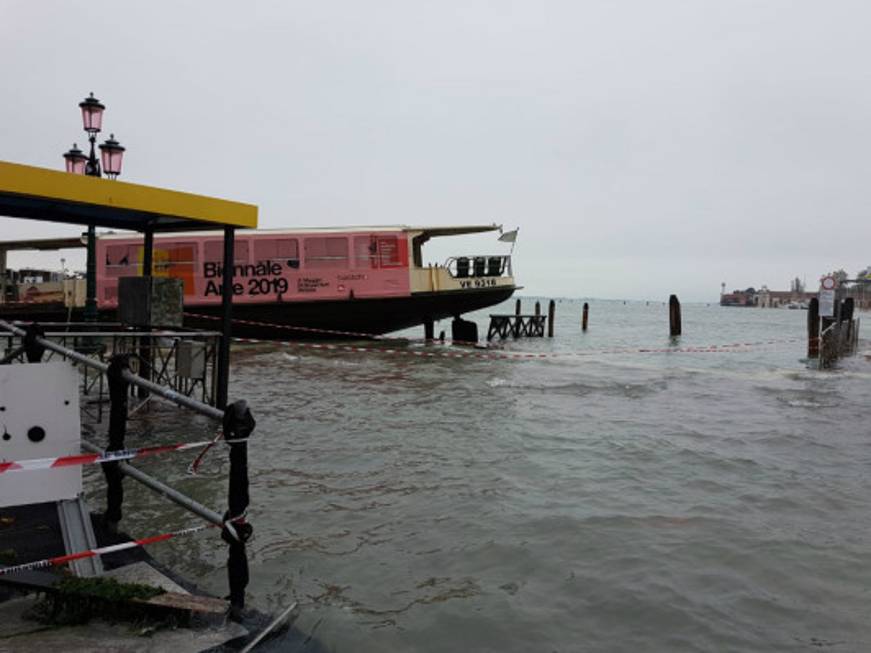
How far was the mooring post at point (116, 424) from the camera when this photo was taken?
3.45 metres

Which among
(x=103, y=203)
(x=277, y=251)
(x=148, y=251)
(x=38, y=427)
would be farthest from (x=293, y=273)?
(x=38, y=427)

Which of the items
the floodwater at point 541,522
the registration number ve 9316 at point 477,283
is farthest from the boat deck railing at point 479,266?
the floodwater at point 541,522

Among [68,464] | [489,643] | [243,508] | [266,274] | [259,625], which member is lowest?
[489,643]

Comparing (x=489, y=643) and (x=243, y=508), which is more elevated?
(x=243, y=508)

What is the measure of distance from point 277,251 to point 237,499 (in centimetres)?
1807

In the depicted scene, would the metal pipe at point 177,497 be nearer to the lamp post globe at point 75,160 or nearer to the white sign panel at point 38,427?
the white sign panel at point 38,427

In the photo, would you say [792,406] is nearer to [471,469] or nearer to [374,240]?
[471,469]

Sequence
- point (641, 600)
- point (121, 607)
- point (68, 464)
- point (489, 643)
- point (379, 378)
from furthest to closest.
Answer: point (379, 378) → point (641, 600) → point (489, 643) → point (68, 464) → point (121, 607)

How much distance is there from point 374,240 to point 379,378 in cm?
839

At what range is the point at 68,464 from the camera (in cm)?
307

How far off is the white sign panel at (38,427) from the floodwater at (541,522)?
111cm

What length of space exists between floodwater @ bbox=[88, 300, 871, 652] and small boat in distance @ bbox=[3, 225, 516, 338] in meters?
9.88

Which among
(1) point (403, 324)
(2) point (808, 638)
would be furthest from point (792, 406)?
(1) point (403, 324)

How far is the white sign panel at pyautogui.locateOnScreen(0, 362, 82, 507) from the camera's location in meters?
3.21
